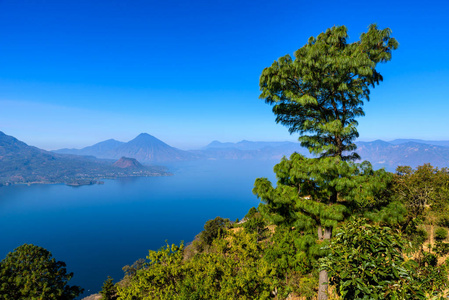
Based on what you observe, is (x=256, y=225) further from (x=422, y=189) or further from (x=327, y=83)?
(x=327, y=83)

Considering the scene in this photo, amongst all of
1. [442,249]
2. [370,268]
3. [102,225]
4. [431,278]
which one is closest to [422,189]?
[442,249]

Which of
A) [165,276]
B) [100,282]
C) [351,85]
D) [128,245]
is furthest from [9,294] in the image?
[128,245]

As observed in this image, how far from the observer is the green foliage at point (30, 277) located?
54.6 ft

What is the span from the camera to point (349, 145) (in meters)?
7.35

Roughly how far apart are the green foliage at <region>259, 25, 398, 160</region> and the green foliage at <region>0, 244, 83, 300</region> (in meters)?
23.7

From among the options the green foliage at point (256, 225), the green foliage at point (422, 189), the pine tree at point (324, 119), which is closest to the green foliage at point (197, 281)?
the pine tree at point (324, 119)

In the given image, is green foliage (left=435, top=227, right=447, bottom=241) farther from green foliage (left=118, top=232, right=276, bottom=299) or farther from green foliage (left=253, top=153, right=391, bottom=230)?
green foliage (left=118, top=232, right=276, bottom=299)

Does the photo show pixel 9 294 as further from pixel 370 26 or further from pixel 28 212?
pixel 28 212

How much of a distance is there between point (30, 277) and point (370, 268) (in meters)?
25.0

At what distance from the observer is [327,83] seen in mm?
6824

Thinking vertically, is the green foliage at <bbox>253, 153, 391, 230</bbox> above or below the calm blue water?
above

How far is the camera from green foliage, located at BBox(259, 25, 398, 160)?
6410 millimetres

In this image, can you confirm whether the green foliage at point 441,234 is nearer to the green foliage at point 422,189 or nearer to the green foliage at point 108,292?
the green foliage at point 422,189

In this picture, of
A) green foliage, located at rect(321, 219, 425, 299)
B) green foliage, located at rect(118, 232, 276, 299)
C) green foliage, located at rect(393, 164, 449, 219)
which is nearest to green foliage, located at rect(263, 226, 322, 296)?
green foliage, located at rect(118, 232, 276, 299)
